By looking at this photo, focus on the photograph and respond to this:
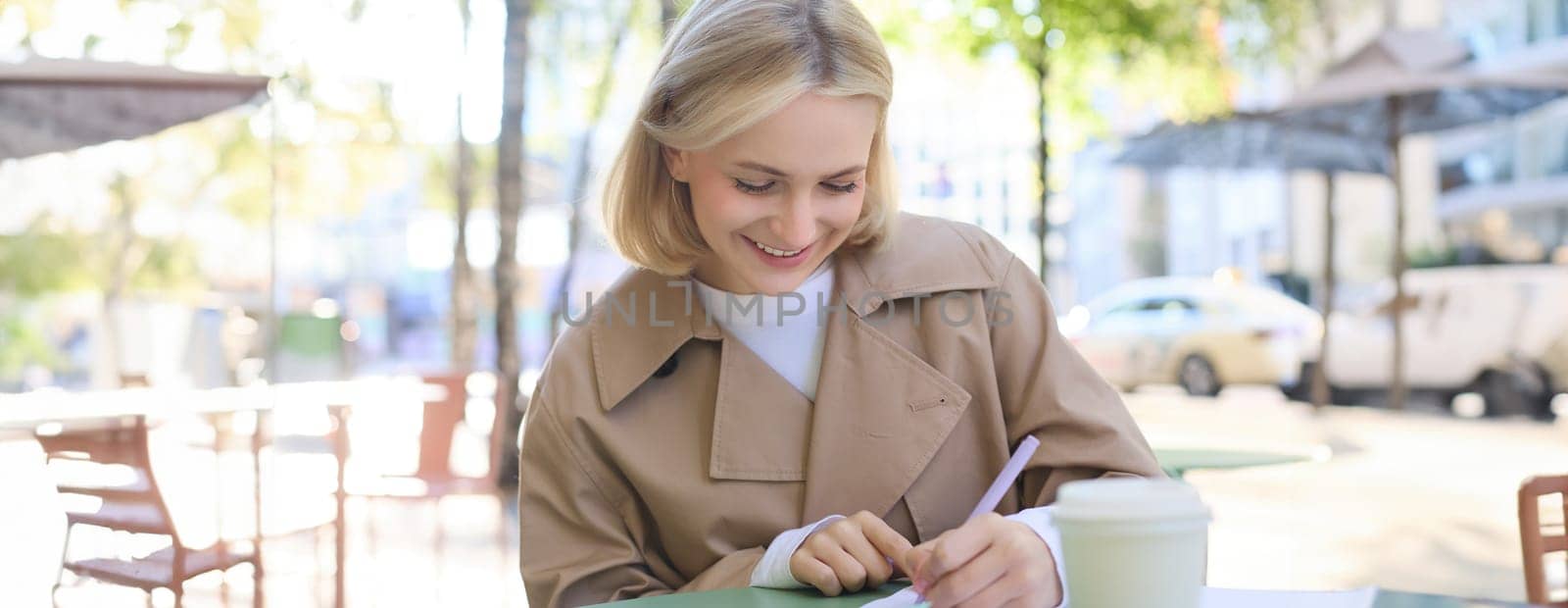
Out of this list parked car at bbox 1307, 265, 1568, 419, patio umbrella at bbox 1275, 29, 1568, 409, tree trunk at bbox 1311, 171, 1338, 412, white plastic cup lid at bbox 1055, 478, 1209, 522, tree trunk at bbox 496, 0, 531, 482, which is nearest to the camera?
white plastic cup lid at bbox 1055, 478, 1209, 522

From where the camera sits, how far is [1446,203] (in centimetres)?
2784

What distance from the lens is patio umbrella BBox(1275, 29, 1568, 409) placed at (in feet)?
33.6

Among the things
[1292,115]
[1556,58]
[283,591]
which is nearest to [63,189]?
[1292,115]

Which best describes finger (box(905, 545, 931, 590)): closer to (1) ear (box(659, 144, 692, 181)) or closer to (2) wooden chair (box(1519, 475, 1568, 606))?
(1) ear (box(659, 144, 692, 181))

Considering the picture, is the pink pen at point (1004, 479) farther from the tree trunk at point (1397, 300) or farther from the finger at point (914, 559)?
the tree trunk at point (1397, 300)

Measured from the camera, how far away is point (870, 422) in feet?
5.29

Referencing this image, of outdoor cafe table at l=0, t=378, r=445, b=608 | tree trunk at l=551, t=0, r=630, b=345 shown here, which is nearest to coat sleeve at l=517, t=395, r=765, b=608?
outdoor cafe table at l=0, t=378, r=445, b=608

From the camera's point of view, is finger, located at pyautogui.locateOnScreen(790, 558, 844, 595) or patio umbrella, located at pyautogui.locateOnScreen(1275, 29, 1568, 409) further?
patio umbrella, located at pyautogui.locateOnScreen(1275, 29, 1568, 409)

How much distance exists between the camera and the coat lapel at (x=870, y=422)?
160 cm

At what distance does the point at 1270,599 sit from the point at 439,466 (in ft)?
14.5

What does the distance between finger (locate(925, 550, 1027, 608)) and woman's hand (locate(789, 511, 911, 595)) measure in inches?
5.1

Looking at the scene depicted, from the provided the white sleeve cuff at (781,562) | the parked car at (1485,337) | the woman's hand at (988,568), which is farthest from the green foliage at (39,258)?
the woman's hand at (988,568)

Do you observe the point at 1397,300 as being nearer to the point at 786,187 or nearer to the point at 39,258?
the point at 786,187

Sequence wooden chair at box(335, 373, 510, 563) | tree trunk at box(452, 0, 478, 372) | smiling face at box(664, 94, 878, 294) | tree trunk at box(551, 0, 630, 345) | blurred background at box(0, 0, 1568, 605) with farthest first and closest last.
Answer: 1. tree trunk at box(551, 0, 630, 345)
2. tree trunk at box(452, 0, 478, 372)
3. wooden chair at box(335, 373, 510, 563)
4. blurred background at box(0, 0, 1568, 605)
5. smiling face at box(664, 94, 878, 294)
